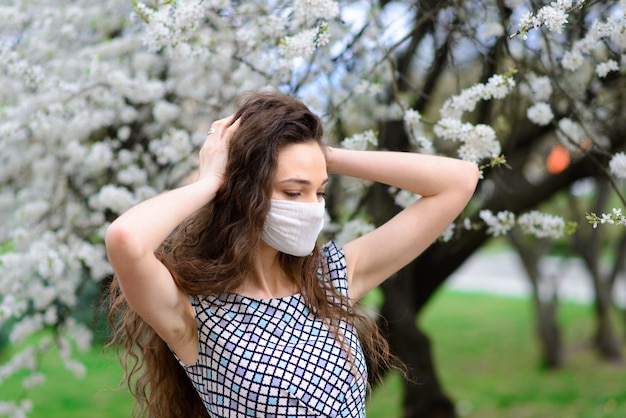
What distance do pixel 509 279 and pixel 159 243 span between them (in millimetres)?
16021

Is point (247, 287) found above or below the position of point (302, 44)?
below

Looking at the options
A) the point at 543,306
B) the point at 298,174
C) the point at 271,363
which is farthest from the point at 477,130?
the point at 543,306

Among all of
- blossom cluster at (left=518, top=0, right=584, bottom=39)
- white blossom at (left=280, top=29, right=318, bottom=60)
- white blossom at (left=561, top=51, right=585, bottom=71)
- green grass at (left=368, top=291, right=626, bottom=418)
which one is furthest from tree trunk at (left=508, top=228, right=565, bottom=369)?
blossom cluster at (left=518, top=0, right=584, bottom=39)

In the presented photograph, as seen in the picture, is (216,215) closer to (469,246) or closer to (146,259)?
(146,259)

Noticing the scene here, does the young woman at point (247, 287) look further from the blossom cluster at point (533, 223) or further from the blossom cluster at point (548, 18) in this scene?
the blossom cluster at point (533, 223)

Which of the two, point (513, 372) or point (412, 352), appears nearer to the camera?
point (412, 352)

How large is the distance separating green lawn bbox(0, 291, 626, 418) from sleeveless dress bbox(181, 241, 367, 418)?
10.8ft

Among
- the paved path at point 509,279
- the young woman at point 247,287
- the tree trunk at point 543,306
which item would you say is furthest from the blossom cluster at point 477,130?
the paved path at point 509,279

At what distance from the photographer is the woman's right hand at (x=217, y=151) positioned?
75.1 inches

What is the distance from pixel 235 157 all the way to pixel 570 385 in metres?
6.55

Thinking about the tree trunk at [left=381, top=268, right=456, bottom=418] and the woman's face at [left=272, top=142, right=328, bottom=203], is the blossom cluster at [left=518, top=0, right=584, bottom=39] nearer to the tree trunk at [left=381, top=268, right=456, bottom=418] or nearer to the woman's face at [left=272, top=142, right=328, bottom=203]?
the woman's face at [left=272, top=142, right=328, bottom=203]

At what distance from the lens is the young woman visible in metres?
1.82

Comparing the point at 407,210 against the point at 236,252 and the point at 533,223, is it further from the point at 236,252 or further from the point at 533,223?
the point at 533,223

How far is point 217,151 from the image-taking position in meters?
1.93
